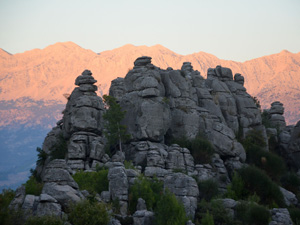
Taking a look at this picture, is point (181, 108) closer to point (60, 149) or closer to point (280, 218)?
point (60, 149)

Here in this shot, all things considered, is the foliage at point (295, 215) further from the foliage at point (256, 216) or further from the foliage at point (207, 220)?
the foliage at point (207, 220)

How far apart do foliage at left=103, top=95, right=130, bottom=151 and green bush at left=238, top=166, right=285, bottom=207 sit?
2042cm

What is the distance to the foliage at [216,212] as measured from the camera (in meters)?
53.0

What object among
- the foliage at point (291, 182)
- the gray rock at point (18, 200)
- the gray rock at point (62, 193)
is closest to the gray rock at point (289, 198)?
the foliage at point (291, 182)

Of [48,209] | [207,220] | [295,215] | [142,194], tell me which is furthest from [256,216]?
[48,209]

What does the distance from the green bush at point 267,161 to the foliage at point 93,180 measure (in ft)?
106

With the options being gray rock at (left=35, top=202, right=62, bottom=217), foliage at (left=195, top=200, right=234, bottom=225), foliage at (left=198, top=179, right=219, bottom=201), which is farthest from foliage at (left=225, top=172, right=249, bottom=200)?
gray rock at (left=35, top=202, right=62, bottom=217)

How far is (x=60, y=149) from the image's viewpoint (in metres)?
76.8

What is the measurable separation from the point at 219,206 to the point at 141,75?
1377 inches

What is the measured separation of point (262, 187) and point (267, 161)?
14.3 meters

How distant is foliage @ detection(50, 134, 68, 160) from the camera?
249 feet

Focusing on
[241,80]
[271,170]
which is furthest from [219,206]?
[241,80]

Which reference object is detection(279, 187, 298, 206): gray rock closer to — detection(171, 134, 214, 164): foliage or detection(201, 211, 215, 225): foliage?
detection(171, 134, 214, 164): foliage

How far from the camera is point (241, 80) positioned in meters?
105
